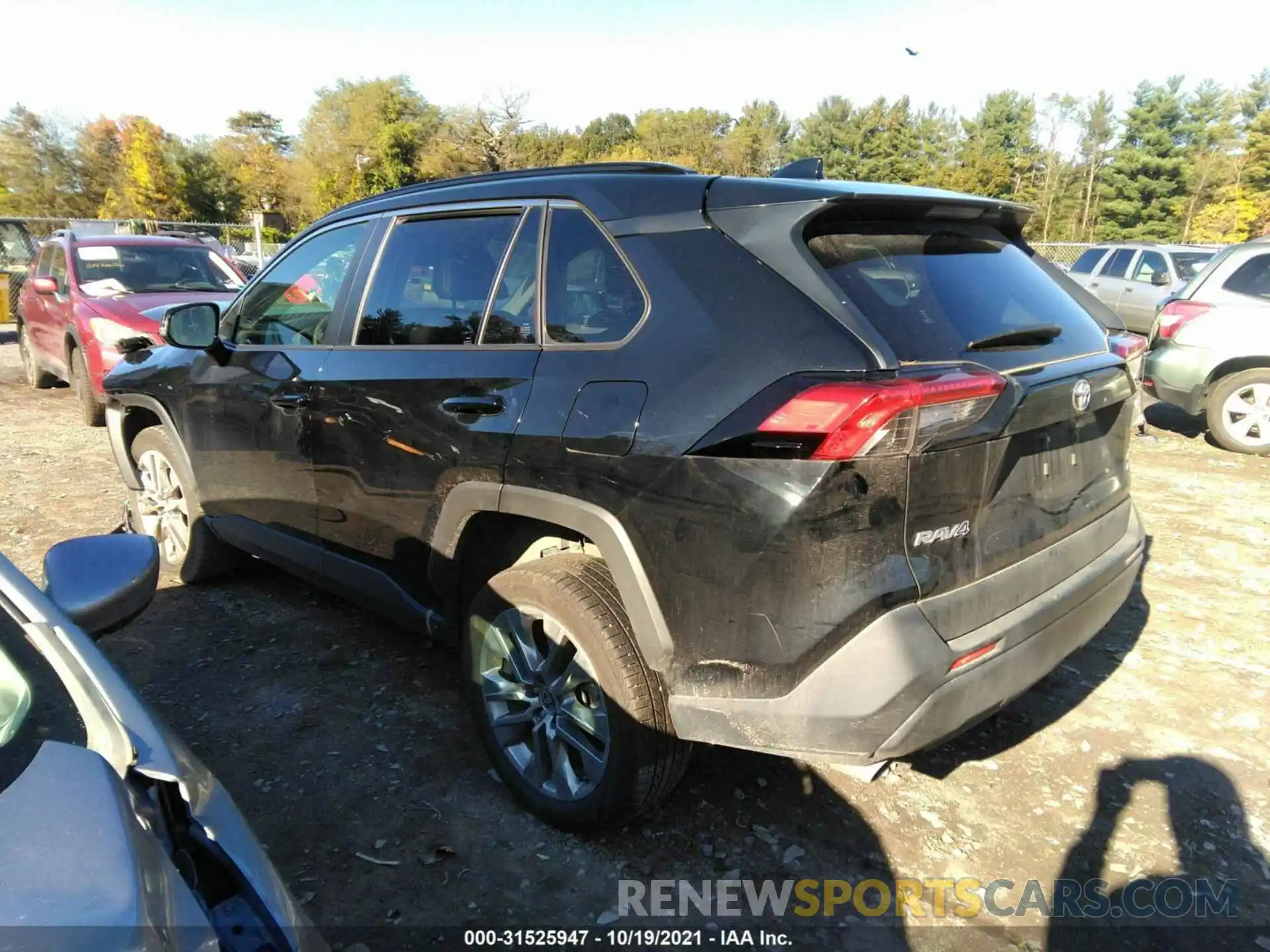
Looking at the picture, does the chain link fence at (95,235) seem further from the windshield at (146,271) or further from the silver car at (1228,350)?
the silver car at (1228,350)

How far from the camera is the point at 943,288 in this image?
7.38 ft

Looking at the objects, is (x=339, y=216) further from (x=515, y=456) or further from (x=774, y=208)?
(x=774, y=208)

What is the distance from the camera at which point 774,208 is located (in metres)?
2.10

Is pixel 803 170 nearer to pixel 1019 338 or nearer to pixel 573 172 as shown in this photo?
pixel 573 172

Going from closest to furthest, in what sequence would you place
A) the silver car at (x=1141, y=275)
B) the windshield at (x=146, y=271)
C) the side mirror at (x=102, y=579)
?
the side mirror at (x=102, y=579), the windshield at (x=146, y=271), the silver car at (x=1141, y=275)

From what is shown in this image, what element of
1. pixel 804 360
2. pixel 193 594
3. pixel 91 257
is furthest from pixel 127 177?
pixel 804 360

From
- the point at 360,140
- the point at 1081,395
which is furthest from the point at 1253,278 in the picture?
the point at 360,140

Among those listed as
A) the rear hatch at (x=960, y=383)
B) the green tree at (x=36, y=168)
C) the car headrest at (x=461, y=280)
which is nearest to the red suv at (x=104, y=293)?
the car headrest at (x=461, y=280)

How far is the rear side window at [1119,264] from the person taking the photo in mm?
12867

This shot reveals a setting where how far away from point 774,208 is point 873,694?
1.24 m

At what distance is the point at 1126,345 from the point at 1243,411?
592 centimetres

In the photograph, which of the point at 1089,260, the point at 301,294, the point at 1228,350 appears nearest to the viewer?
the point at 301,294

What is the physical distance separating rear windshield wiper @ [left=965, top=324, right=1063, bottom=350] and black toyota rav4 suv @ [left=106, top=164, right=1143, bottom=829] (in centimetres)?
1

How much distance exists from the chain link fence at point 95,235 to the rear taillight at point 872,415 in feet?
10.6
